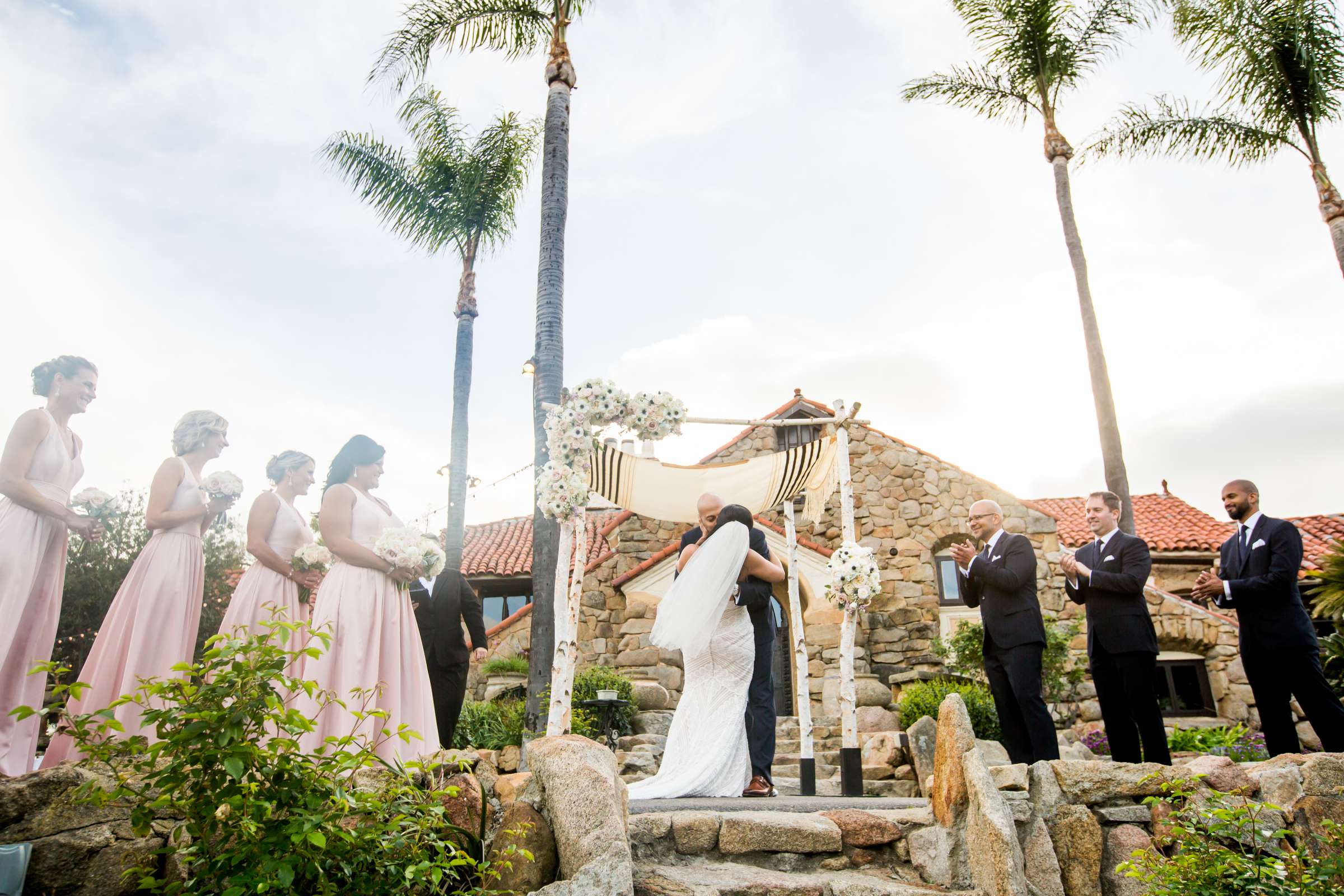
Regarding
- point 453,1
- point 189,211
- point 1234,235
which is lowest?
point 189,211

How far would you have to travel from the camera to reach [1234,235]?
27.5 ft

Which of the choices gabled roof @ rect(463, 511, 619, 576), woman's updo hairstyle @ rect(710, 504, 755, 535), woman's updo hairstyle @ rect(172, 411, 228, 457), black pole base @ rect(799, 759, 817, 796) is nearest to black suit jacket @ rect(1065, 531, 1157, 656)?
woman's updo hairstyle @ rect(710, 504, 755, 535)

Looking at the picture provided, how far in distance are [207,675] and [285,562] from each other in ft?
4.86

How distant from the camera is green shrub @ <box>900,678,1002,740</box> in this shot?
401 inches

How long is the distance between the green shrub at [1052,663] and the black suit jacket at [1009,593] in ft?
21.6

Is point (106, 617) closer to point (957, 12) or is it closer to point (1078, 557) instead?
point (1078, 557)

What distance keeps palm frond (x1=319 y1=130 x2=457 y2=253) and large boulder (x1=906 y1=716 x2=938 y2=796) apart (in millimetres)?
10356

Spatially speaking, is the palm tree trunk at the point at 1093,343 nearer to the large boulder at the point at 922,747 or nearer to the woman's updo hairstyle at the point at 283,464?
the large boulder at the point at 922,747

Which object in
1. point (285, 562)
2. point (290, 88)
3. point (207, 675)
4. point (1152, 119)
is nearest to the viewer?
point (207, 675)

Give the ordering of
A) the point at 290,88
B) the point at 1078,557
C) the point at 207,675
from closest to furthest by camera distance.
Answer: the point at 207,675
the point at 1078,557
the point at 290,88

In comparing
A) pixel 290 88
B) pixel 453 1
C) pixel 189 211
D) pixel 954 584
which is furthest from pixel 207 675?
pixel 954 584

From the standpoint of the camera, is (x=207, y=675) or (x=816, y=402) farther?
(x=816, y=402)

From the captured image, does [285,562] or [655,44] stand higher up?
[655,44]

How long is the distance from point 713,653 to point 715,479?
2.92m
